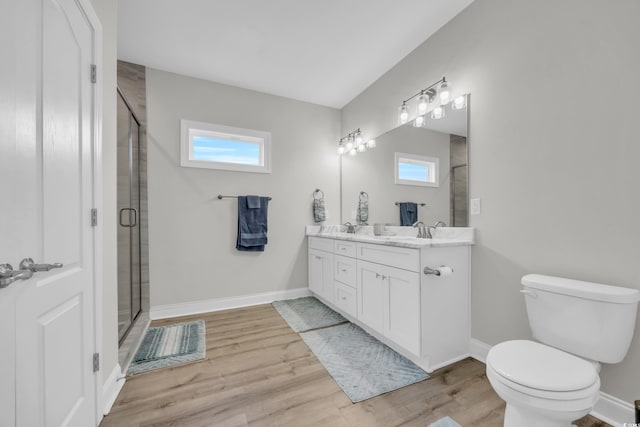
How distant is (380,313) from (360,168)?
6.03 feet

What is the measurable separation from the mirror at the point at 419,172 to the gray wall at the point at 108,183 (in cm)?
231

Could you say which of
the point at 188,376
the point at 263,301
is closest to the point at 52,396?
the point at 188,376

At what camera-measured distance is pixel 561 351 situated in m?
1.17

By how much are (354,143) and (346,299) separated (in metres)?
1.93

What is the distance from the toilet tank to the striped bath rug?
7.28ft

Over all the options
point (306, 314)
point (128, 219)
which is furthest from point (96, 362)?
point (306, 314)

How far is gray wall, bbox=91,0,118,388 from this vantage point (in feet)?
4.61

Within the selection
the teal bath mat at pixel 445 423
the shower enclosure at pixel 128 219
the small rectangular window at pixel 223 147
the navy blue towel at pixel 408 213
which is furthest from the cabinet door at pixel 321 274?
the shower enclosure at pixel 128 219

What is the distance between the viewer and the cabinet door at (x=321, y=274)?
2.82m

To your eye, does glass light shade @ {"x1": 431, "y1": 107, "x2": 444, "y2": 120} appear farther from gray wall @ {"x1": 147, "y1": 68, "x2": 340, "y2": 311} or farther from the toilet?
gray wall @ {"x1": 147, "y1": 68, "x2": 340, "y2": 311}

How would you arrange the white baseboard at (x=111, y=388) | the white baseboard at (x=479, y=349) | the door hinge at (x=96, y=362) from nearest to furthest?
the door hinge at (x=96, y=362) → the white baseboard at (x=111, y=388) → the white baseboard at (x=479, y=349)

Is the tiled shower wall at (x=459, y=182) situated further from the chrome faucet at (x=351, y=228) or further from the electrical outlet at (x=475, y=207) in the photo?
the chrome faucet at (x=351, y=228)

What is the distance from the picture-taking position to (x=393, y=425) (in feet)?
4.25

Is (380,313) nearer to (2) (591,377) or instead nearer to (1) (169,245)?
(2) (591,377)
